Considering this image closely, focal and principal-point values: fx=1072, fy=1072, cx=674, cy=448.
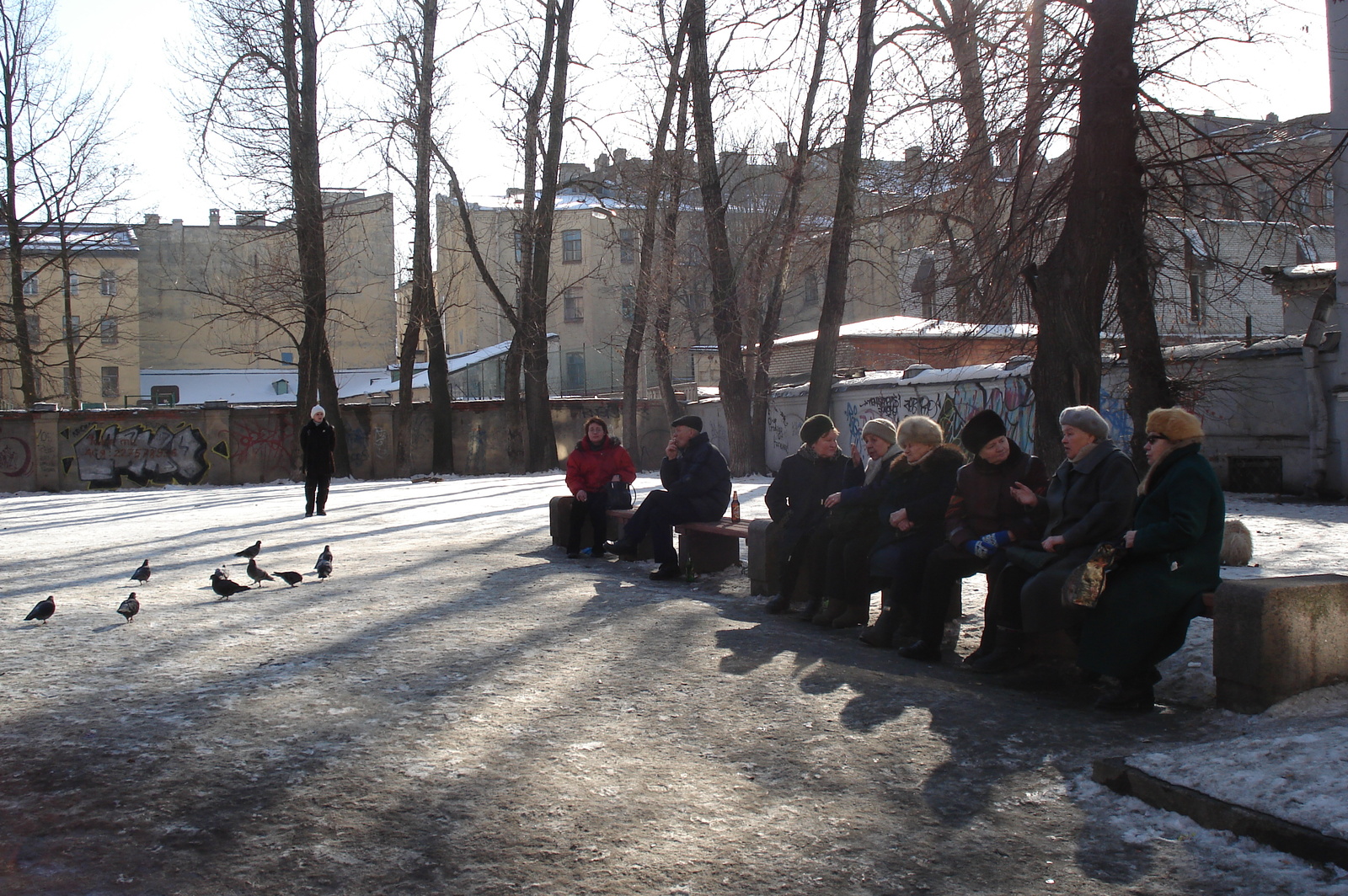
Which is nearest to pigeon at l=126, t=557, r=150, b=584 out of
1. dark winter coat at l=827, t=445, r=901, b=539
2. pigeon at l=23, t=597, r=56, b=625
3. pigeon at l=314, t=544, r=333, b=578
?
pigeon at l=314, t=544, r=333, b=578

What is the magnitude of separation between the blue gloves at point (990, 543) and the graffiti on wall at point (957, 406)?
39.2 feet

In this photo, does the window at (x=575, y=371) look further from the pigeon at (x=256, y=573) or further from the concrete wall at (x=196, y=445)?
the pigeon at (x=256, y=573)

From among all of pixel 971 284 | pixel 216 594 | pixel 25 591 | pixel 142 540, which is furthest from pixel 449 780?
pixel 142 540

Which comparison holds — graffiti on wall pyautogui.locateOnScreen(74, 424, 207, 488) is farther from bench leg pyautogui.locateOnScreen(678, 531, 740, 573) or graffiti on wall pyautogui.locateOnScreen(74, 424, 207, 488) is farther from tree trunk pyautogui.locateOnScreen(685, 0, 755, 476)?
bench leg pyautogui.locateOnScreen(678, 531, 740, 573)

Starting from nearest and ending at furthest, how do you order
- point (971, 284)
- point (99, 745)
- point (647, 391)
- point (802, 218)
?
point (99, 745) → point (971, 284) → point (802, 218) → point (647, 391)

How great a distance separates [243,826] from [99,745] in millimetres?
1259

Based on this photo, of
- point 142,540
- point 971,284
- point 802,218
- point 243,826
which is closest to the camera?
point 243,826

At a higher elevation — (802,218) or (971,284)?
(802,218)

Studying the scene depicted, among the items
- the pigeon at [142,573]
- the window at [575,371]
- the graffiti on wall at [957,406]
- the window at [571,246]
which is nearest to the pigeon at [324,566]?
the pigeon at [142,573]

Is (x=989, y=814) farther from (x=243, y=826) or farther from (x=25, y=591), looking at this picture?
(x=25, y=591)

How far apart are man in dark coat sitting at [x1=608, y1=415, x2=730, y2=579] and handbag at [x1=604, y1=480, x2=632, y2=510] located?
4.33ft

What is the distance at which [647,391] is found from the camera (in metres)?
53.6

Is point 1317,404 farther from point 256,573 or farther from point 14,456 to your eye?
point 14,456

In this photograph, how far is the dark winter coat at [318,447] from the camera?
15.8 metres
